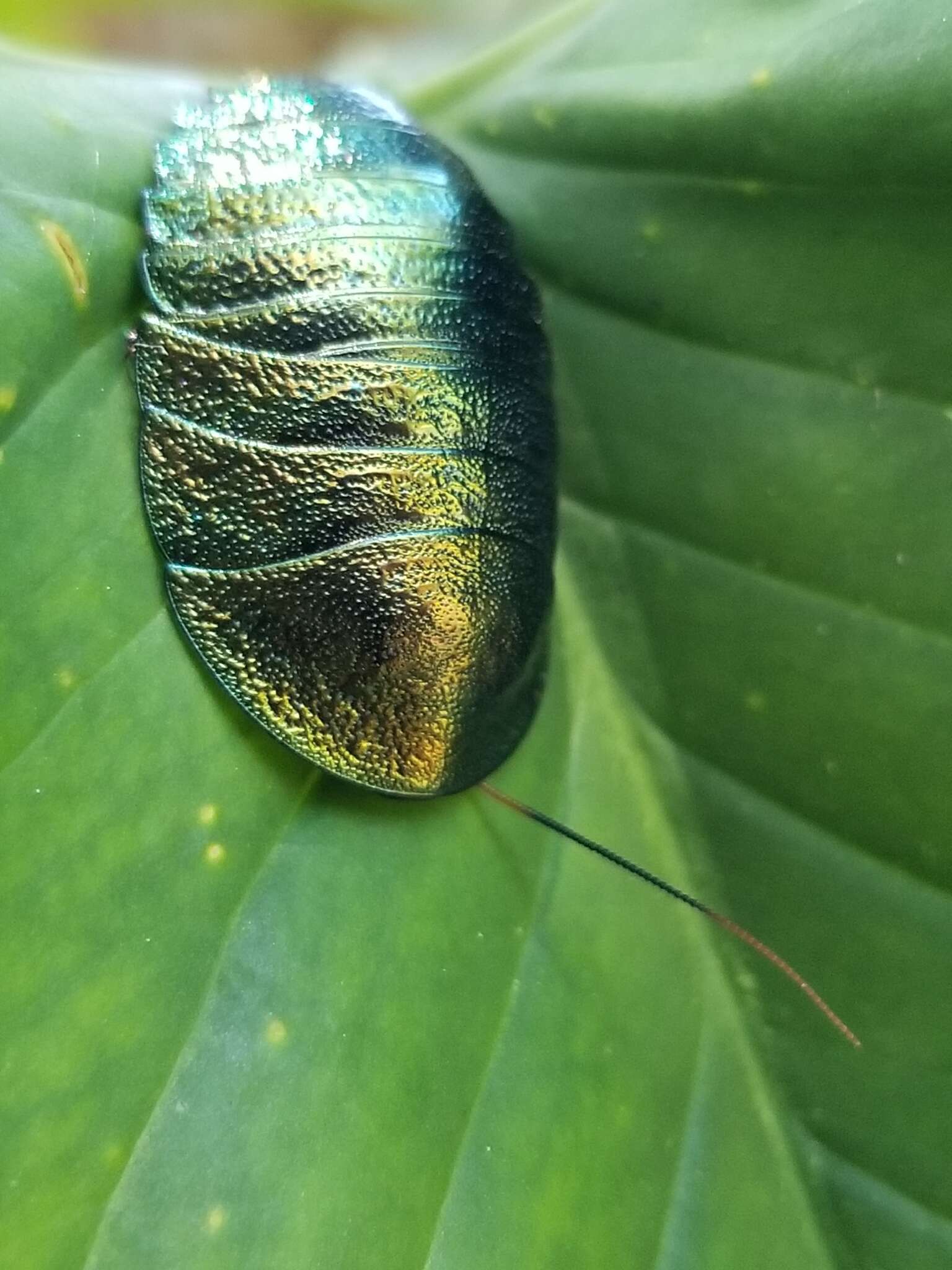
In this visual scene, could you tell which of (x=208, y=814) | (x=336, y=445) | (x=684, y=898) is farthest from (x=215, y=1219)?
(x=336, y=445)

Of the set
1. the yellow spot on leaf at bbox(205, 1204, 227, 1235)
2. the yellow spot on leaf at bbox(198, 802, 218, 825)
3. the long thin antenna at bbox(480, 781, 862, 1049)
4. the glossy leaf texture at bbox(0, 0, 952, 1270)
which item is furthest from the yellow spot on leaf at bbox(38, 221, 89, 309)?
the yellow spot on leaf at bbox(205, 1204, 227, 1235)

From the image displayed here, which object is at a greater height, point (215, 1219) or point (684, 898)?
point (684, 898)

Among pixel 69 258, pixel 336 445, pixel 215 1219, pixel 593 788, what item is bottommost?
pixel 215 1219

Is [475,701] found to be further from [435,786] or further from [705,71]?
[705,71]

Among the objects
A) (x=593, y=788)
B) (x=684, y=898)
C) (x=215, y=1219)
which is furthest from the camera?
(x=593, y=788)

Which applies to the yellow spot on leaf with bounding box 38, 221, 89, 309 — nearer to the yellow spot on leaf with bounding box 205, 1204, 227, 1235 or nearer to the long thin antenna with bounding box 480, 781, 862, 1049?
the long thin antenna with bounding box 480, 781, 862, 1049

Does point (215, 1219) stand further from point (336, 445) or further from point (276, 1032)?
point (336, 445)

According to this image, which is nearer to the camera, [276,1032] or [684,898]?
[276,1032]
